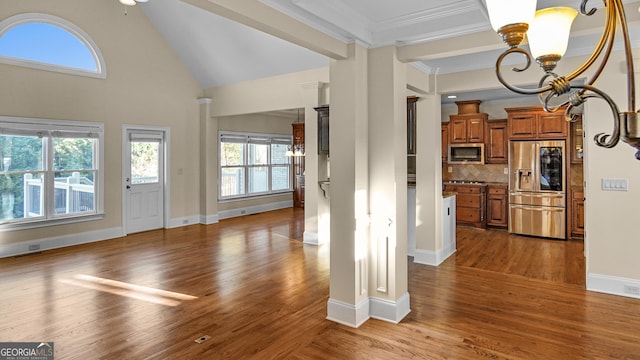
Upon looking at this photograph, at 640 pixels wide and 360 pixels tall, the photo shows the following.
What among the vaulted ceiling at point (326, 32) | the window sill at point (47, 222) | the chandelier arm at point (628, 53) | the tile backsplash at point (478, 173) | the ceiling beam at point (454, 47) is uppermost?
the vaulted ceiling at point (326, 32)

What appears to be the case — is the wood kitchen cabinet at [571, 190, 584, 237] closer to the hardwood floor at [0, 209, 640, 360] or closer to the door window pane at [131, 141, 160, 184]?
the hardwood floor at [0, 209, 640, 360]

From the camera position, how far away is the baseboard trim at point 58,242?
18.2 feet

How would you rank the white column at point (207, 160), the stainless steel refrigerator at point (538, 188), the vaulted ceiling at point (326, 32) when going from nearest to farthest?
the vaulted ceiling at point (326, 32), the stainless steel refrigerator at point (538, 188), the white column at point (207, 160)

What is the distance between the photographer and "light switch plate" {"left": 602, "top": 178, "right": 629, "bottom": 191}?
378 cm

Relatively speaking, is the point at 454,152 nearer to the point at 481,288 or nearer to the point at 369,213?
the point at 481,288

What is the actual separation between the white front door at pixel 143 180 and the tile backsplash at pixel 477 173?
634cm

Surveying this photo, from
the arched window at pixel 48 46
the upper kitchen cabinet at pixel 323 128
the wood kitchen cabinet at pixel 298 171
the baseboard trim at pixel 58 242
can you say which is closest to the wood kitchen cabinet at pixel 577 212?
the upper kitchen cabinet at pixel 323 128

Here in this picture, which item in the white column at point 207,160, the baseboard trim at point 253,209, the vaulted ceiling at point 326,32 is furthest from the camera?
the baseboard trim at point 253,209

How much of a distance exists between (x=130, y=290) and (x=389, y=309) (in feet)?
9.40

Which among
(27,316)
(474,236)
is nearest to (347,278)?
(27,316)

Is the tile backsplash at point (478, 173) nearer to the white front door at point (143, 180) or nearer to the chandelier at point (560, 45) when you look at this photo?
the white front door at point (143, 180)

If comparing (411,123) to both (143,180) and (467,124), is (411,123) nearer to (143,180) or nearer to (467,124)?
(467,124)

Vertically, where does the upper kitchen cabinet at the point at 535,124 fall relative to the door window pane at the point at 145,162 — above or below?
above

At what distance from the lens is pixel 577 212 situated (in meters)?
6.29
